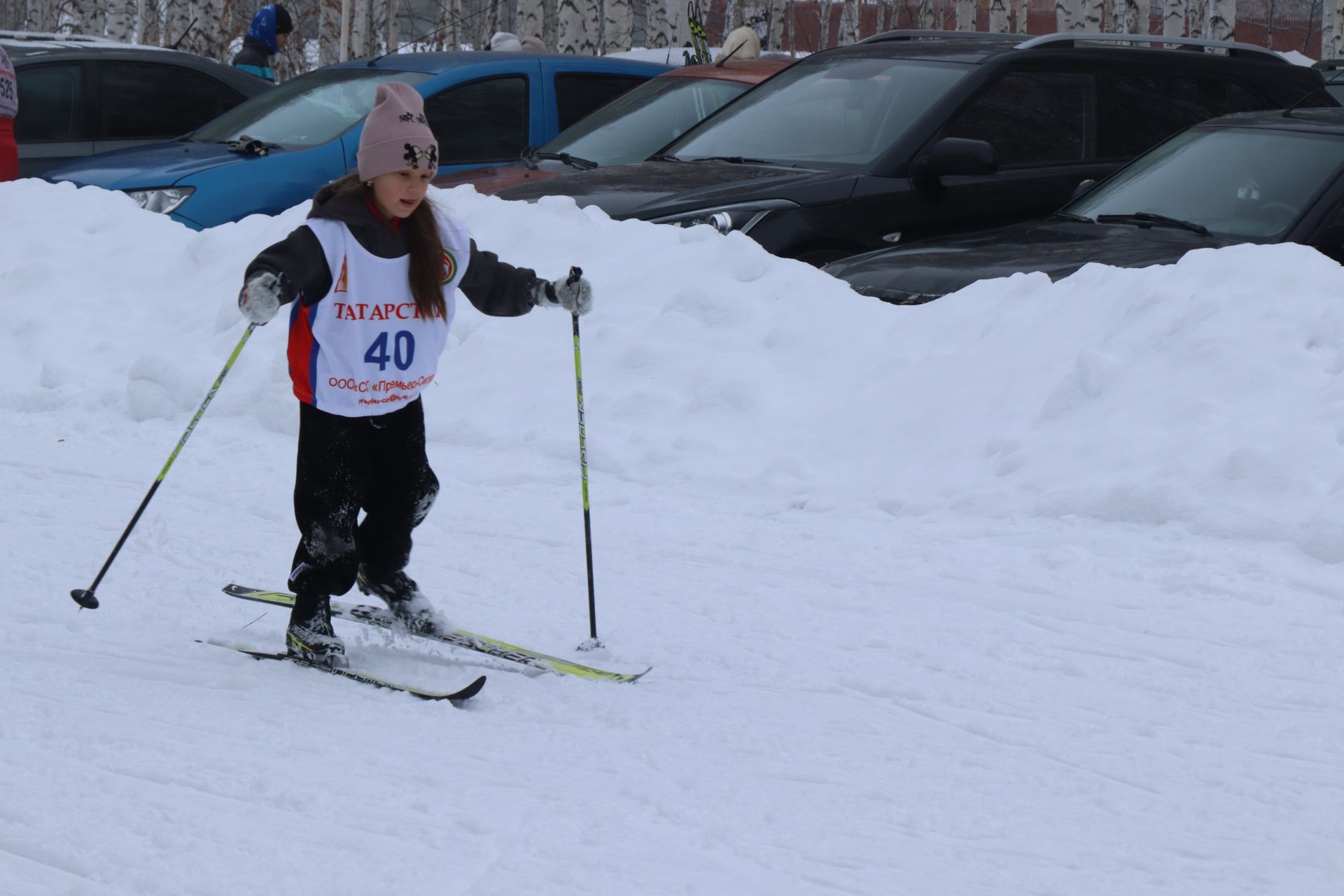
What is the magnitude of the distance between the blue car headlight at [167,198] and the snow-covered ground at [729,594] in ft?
2.81

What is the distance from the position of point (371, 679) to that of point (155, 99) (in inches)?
326

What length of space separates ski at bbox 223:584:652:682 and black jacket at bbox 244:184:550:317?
908 mm

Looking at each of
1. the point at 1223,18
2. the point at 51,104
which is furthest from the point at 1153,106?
the point at 1223,18

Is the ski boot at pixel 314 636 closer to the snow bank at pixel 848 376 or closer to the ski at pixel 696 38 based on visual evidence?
the snow bank at pixel 848 376

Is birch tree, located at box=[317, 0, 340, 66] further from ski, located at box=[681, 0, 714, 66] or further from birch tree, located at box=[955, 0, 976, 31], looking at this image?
ski, located at box=[681, 0, 714, 66]

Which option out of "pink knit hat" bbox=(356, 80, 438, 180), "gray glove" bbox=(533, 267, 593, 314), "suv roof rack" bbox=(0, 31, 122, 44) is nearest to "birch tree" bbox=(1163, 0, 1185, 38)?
"suv roof rack" bbox=(0, 31, 122, 44)

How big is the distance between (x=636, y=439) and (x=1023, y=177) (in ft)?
9.90

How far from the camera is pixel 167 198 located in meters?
8.80

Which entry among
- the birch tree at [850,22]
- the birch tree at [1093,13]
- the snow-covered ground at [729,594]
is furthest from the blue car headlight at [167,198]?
the birch tree at [850,22]

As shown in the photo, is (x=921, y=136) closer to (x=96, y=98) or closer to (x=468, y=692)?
(x=468, y=692)

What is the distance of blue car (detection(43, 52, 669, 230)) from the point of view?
348 inches

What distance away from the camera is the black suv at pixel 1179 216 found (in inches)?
252

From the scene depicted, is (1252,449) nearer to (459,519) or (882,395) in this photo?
(882,395)

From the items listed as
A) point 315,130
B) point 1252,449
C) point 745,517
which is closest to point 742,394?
point 745,517
